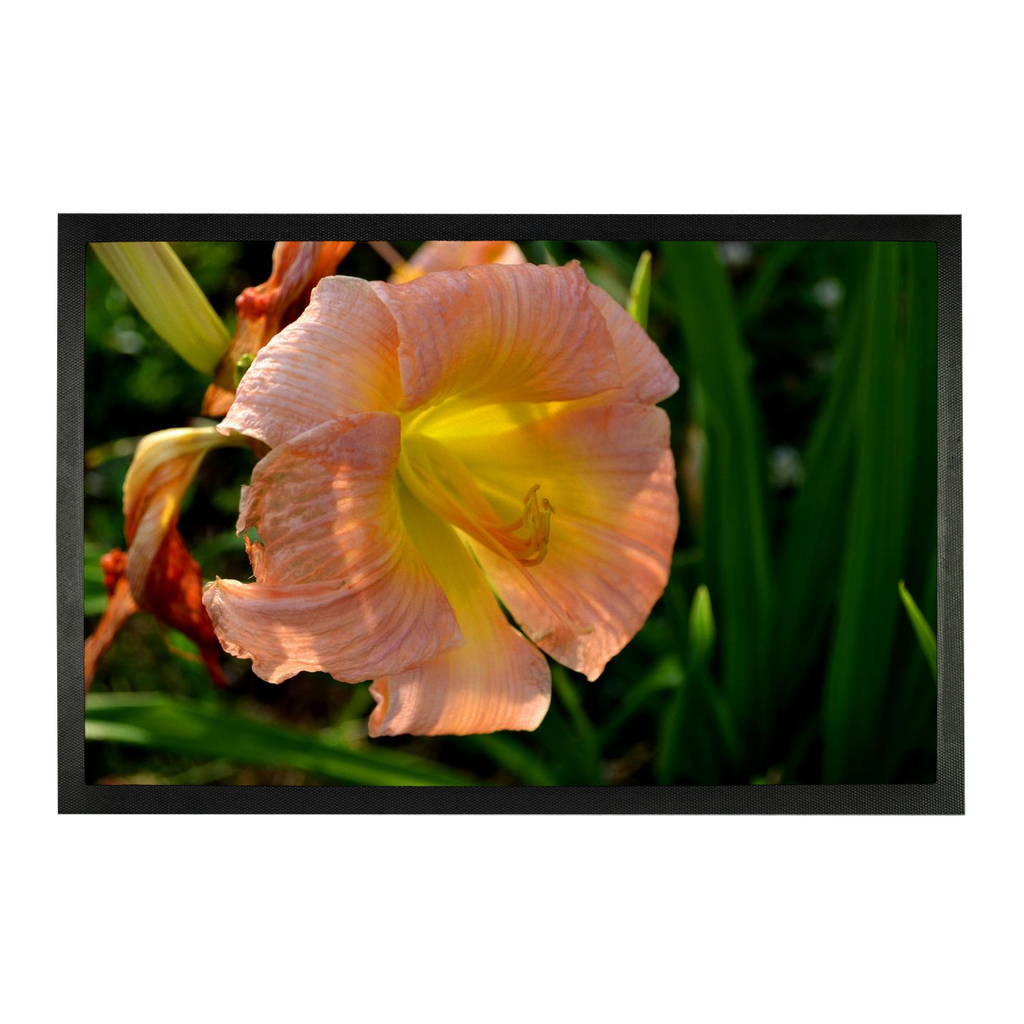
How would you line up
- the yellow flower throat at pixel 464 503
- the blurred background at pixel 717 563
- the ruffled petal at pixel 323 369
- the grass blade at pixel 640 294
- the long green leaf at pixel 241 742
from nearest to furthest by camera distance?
the ruffled petal at pixel 323 369, the yellow flower throat at pixel 464 503, the grass blade at pixel 640 294, the blurred background at pixel 717 563, the long green leaf at pixel 241 742

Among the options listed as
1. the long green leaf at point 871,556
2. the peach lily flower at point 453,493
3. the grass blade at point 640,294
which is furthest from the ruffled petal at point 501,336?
the long green leaf at point 871,556

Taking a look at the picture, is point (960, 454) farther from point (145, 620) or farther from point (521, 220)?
point (145, 620)

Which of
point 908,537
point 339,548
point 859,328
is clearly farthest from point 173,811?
point 859,328

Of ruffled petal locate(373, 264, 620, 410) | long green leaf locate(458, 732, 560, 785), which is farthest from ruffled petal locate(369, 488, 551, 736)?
long green leaf locate(458, 732, 560, 785)

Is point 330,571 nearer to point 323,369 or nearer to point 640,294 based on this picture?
point 323,369

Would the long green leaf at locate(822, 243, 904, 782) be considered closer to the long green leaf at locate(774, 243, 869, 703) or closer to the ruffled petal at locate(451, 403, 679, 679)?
the long green leaf at locate(774, 243, 869, 703)

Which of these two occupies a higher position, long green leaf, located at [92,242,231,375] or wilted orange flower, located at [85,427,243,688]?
long green leaf, located at [92,242,231,375]

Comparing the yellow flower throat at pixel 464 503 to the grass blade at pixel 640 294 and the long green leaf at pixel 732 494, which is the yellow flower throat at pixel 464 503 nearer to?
the grass blade at pixel 640 294
